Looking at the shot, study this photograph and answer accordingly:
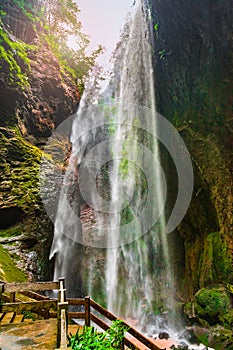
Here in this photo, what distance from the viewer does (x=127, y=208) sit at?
1764 centimetres

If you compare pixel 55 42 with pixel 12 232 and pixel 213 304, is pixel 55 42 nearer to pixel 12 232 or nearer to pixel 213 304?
pixel 12 232

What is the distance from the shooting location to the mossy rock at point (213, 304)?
927 cm

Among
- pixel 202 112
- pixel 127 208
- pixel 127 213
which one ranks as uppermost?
pixel 202 112

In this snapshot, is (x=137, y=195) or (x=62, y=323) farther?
(x=137, y=195)

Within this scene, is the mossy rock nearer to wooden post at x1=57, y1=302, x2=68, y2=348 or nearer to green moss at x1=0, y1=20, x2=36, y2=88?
wooden post at x1=57, y1=302, x2=68, y2=348

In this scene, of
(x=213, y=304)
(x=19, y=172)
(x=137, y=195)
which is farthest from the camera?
(x=137, y=195)

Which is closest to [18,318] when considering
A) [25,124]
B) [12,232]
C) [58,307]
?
[58,307]

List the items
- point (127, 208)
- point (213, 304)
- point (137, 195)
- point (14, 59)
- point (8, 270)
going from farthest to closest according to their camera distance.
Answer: point (127, 208) → point (137, 195) → point (14, 59) → point (213, 304) → point (8, 270)

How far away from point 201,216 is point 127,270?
20.0 ft

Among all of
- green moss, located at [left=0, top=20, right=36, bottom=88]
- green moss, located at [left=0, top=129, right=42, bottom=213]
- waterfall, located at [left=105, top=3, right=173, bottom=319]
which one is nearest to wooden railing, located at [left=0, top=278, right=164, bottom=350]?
green moss, located at [left=0, top=129, right=42, bottom=213]

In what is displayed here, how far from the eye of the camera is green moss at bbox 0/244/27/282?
25.0ft

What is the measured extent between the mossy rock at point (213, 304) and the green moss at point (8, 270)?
6.41 m

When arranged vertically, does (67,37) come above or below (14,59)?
above

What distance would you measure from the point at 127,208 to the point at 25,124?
819 centimetres
